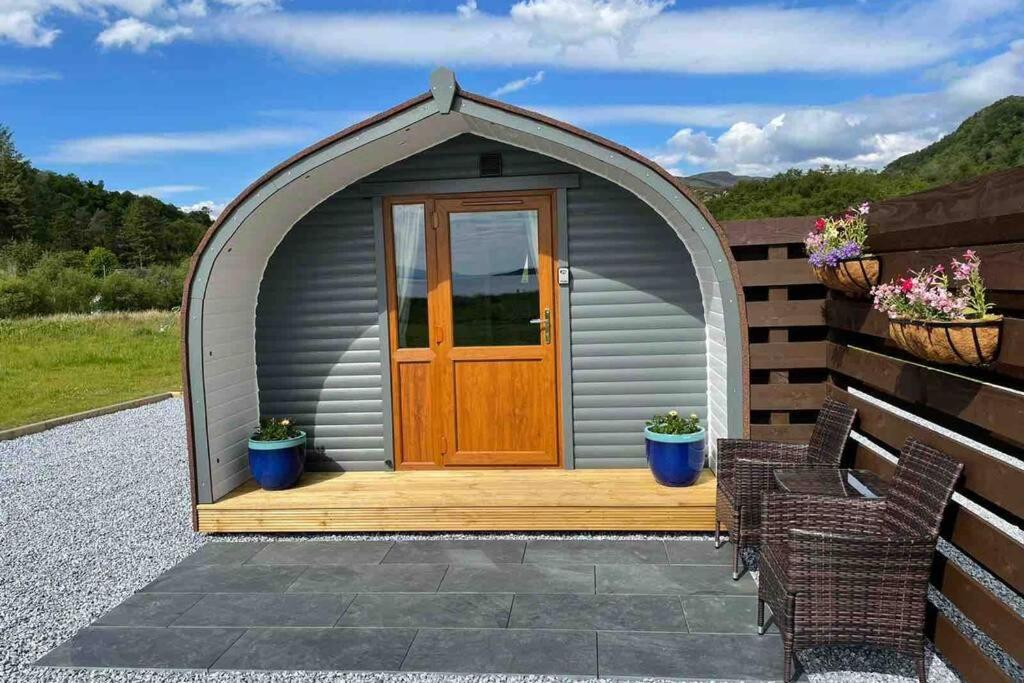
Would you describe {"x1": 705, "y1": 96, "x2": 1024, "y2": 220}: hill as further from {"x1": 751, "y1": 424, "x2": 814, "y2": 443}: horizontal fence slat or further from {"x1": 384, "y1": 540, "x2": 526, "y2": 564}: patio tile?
{"x1": 384, "y1": 540, "x2": 526, "y2": 564}: patio tile

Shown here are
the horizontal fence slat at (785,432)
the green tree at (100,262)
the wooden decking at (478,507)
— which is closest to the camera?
the wooden decking at (478,507)

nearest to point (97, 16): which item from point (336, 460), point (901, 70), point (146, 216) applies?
point (146, 216)

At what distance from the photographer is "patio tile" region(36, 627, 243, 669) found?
3.25 m

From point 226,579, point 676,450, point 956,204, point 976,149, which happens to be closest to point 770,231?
point 676,450

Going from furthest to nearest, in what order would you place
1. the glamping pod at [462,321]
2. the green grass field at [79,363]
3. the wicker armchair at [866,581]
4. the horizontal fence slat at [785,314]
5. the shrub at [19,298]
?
the shrub at [19,298] < the green grass field at [79,363] < the glamping pod at [462,321] < the horizontal fence slat at [785,314] < the wicker armchair at [866,581]

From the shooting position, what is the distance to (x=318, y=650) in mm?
3316

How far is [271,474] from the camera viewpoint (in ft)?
16.5

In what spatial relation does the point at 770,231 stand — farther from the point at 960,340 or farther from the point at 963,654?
the point at 963,654

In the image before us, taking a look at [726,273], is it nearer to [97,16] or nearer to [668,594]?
[668,594]

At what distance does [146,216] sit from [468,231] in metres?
30.7

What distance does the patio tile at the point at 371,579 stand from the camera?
3.97m

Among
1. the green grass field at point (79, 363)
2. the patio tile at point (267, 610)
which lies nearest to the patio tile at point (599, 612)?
the patio tile at point (267, 610)

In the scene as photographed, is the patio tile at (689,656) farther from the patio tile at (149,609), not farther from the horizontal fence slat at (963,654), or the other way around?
the patio tile at (149,609)

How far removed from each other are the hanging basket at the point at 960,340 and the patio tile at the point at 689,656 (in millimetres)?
1369
